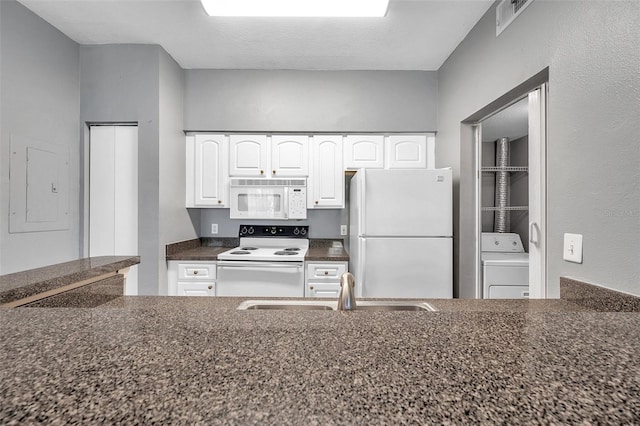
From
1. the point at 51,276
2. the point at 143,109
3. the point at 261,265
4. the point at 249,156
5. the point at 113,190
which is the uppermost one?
the point at 143,109

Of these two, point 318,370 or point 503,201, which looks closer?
point 318,370

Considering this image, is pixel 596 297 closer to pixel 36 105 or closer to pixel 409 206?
pixel 409 206

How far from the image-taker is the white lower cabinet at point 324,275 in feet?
8.92

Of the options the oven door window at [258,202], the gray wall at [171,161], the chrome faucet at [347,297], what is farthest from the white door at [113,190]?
the chrome faucet at [347,297]

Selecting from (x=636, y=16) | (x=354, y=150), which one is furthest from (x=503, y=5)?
(x=354, y=150)

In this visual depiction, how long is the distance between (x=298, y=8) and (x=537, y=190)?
183 cm

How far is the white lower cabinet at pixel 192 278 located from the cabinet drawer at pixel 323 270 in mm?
860

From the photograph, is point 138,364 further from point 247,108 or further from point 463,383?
point 247,108

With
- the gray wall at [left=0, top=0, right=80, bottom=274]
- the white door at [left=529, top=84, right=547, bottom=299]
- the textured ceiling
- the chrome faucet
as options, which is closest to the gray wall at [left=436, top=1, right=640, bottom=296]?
the white door at [left=529, top=84, right=547, bottom=299]

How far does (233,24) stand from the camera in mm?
2260

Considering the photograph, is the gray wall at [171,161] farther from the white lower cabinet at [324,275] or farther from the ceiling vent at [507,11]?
the ceiling vent at [507,11]

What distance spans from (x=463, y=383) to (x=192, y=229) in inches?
126

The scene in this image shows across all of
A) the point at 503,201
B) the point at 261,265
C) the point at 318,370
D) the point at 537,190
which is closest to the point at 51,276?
the point at 318,370

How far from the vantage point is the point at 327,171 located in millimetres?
3029
